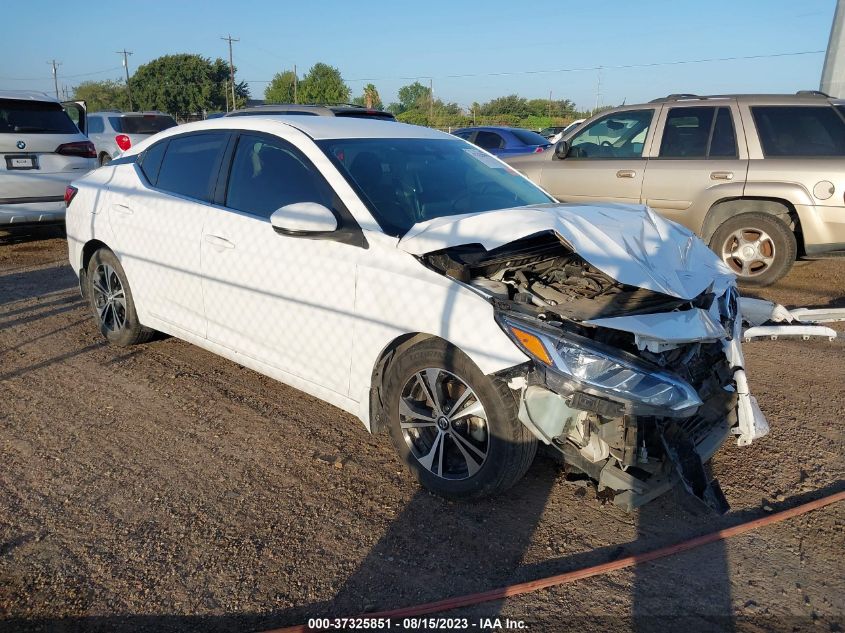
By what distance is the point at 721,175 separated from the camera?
755 centimetres

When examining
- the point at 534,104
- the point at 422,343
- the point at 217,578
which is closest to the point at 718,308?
the point at 422,343

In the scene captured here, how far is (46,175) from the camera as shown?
9086 millimetres

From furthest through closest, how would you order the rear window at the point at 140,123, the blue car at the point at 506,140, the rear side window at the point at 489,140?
the rear window at the point at 140,123
the rear side window at the point at 489,140
the blue car at the point at 506,140

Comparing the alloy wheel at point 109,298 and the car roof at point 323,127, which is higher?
the car roof at point 323,127

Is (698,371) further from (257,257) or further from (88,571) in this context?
(88,571)

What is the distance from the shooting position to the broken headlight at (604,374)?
9.46 feet

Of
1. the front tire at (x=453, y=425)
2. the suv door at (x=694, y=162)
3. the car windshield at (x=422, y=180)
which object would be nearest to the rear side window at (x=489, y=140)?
the suv door at (x=694, y=162)

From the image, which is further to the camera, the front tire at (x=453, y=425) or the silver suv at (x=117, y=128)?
the silver suv at (x=117, y=128)

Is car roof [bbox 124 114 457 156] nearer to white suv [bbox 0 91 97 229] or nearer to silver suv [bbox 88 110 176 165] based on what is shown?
white suv [bbox 0 91 97 229]

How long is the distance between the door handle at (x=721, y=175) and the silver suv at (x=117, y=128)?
46.6 ft

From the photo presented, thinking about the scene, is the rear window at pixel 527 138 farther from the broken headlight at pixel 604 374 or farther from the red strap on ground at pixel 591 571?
the broken headlight at pixel 604 374

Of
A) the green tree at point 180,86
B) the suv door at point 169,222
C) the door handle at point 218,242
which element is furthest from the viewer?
the green tree at point 180,86

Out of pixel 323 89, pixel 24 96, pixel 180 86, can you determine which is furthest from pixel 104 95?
pixel 24 96

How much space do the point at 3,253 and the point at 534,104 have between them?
217ft
